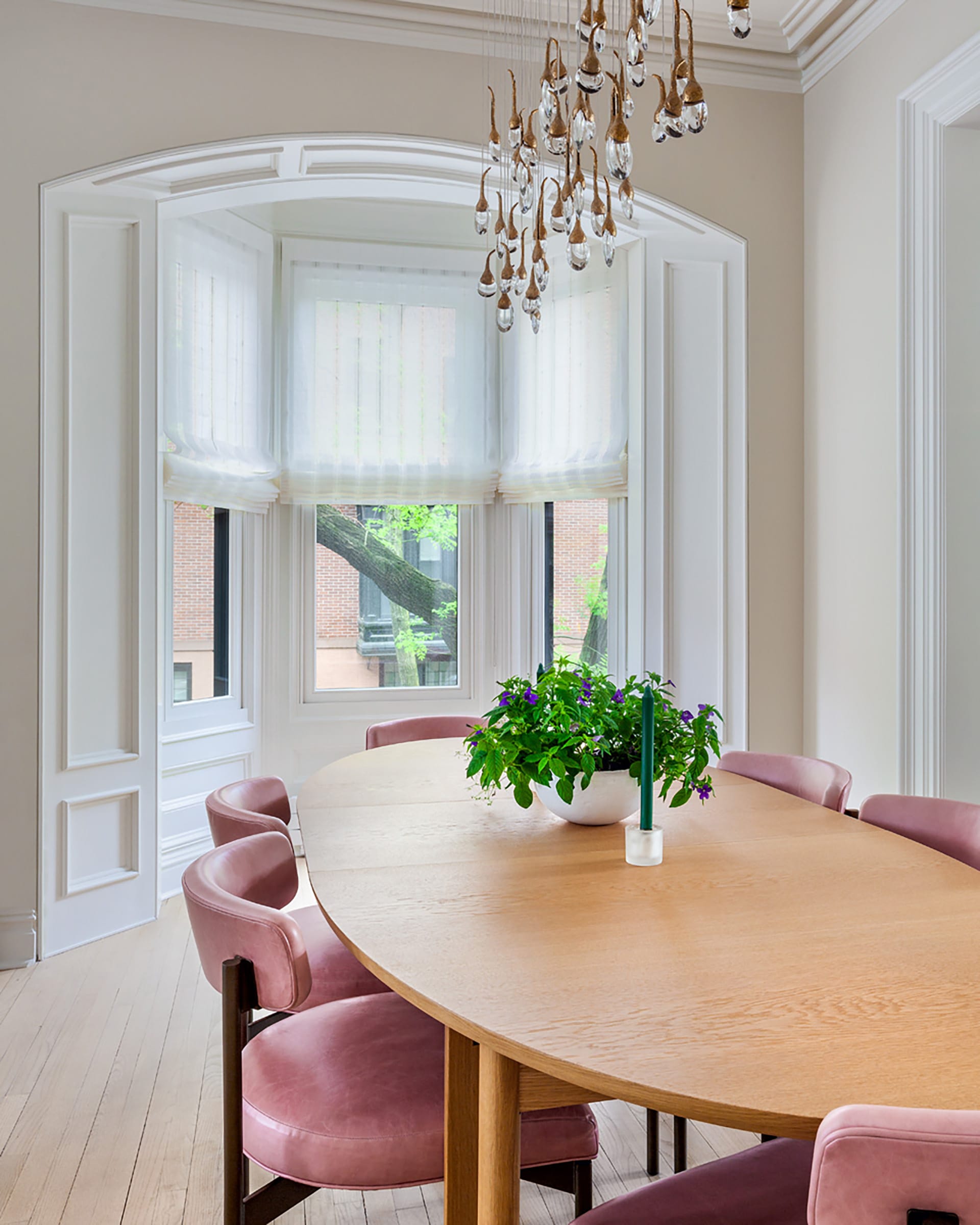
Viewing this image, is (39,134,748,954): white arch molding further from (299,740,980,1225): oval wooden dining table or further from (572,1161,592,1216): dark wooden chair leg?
(572,1161,592,1216): dark wooden chair leg

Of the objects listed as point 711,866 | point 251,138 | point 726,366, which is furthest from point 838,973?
point 251,138

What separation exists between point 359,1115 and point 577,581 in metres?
3.29

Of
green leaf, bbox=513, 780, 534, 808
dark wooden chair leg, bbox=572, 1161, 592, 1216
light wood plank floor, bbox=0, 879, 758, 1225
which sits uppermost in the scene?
green leaf, bbox=513, 780, 534, 808

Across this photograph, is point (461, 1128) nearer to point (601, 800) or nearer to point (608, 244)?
point (601, 800)

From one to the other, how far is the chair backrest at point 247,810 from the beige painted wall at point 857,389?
2.17m

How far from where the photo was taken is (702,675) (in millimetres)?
3756

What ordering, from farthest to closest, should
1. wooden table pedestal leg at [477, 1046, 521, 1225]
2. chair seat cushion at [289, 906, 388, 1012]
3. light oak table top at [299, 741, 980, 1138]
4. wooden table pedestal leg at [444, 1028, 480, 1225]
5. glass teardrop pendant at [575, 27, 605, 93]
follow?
chair seat cushion at [289, 906, 388, 1012]
glass teardrop pendant at [575, 27, 605, 93]
wooden table pedestal leg at [444, 1028, 480, 1225]
wooden table pedestal leg at [477, 1046, 521, 1225]
light oak table top at [299, 741, 980, 1138]

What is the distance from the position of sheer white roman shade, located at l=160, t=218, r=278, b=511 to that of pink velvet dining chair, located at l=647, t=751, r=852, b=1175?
2.53 metres

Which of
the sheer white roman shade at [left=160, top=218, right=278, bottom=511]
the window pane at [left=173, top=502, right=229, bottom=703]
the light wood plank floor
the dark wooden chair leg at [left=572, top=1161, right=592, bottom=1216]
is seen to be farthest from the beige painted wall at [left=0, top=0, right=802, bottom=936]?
the dark wooden chair leg at [left=572, top=1161, right=592, bottom=1216]

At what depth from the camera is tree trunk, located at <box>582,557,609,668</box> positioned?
14.3 ft

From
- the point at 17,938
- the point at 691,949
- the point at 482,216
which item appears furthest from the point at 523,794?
the point at 17,938

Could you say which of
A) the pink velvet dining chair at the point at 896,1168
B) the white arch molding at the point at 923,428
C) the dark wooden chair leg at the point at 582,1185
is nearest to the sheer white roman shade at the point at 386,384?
the white arch molding at the point at 923,428

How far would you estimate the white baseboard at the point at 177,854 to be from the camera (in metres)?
3.78

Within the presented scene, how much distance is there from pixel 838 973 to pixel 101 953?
2.74 m
